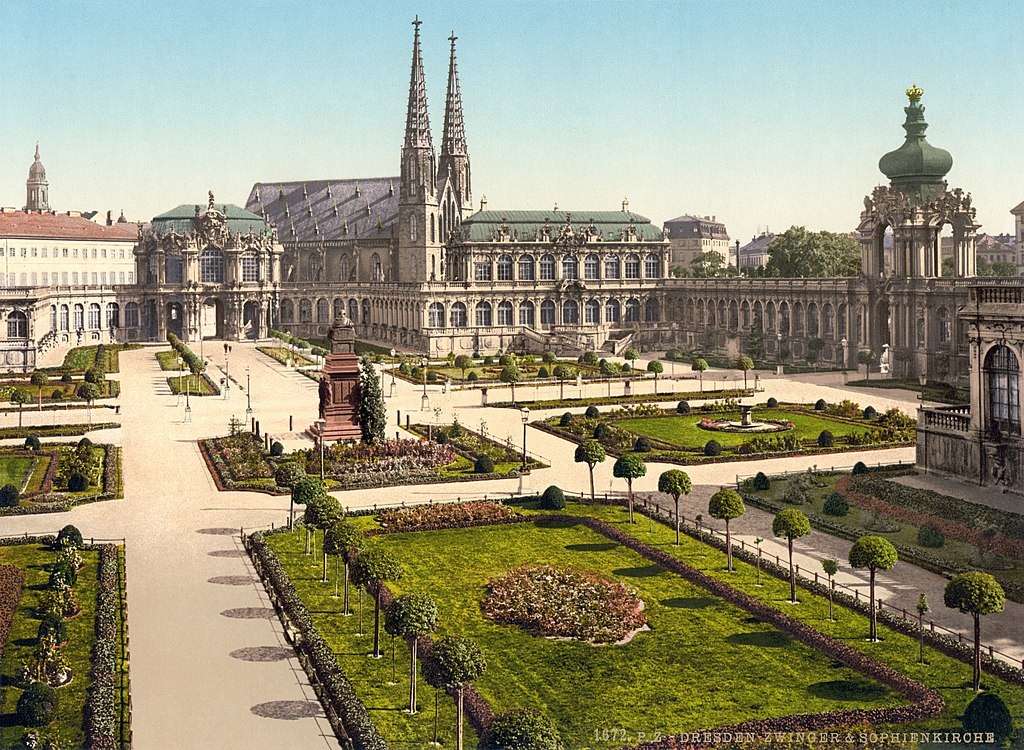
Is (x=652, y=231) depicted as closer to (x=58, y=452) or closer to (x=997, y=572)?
(x=58, y=452)

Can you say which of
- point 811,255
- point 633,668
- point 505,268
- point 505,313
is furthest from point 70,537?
point 811,255

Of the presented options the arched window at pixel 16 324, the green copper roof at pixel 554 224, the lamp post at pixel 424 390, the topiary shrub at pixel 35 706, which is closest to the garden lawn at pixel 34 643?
the topiary shrub at pixel 35 706

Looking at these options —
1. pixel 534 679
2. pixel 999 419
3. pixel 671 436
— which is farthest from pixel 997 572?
pixel 671 436

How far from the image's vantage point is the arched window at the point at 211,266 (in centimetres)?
15150

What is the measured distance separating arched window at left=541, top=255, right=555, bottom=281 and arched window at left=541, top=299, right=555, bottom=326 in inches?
155

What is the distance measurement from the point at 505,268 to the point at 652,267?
58.1ft

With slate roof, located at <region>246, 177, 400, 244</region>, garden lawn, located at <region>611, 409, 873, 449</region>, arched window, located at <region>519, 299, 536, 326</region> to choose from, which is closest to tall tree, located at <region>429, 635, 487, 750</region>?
garden lawn, located at <region>611, 409, 873, 449</region>

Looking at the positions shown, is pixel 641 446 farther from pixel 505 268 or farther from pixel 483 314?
pixel 505 268

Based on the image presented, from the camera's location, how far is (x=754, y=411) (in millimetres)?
79125

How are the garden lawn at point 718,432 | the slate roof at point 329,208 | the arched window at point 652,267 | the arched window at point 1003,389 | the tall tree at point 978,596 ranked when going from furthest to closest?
the slate roof at point 329,208, the arched window at point 652,267, the garden lawn at point 718,432, the arched window at point 1003,389, the tall tree at point 978,596

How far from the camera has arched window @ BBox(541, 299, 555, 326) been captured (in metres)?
135

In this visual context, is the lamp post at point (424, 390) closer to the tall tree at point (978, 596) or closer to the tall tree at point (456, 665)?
the tall tree at point (978, 596)

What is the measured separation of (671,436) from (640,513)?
67.9ft

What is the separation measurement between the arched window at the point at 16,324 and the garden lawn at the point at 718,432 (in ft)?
235
